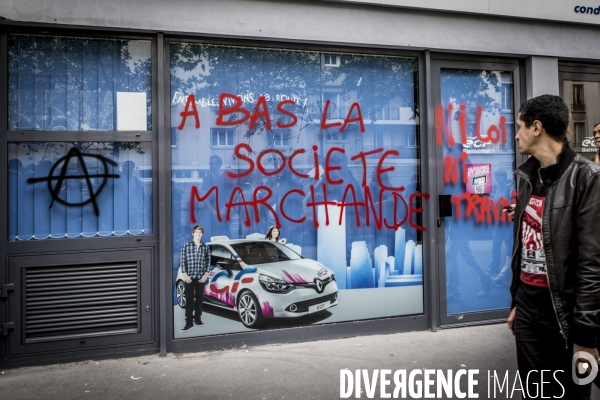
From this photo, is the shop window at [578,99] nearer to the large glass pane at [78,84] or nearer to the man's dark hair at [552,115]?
the man's dark hair at [552,115]

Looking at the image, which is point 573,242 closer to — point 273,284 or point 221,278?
point 273,284

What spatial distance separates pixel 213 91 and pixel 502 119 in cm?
345

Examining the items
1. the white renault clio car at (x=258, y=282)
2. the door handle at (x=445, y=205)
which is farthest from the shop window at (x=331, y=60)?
the white renault clio car at (x=258, y=282)

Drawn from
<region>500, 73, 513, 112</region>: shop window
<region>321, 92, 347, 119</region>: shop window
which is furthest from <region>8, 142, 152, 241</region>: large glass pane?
<region>500, 73, 513, 112</region>: shop window

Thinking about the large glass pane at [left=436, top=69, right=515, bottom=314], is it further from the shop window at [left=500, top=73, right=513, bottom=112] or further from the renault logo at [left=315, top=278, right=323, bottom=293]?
the renault logo at [left=315, top=278, right=323, bottom=293]

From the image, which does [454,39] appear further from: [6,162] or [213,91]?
[6,162]

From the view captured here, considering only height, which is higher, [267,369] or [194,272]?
[194,272]

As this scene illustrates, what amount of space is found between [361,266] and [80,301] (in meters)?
2.87

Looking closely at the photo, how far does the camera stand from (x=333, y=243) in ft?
17.9

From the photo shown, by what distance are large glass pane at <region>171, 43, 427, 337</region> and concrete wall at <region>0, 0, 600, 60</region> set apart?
243mm

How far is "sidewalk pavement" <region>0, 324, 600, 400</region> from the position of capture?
402 centimetres

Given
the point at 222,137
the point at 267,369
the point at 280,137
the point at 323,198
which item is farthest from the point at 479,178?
the point at 267,369

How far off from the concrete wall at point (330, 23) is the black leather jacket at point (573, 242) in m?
3.25

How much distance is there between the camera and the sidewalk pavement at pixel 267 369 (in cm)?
402
